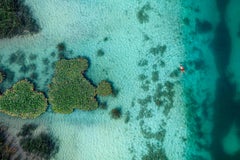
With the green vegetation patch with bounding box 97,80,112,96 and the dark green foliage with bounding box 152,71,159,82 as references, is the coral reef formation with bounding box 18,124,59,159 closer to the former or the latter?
the green vegetation patch with bounding box 97,80,112,96

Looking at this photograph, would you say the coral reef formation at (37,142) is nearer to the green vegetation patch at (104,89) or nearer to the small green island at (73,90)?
the small green island at (73,90)

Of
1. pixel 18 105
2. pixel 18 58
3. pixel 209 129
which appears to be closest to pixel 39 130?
pixel 18 105

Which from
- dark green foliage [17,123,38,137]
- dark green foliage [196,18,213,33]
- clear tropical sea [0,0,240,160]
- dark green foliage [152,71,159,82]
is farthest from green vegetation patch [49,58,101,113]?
dark green foliage [196,18,213,33]

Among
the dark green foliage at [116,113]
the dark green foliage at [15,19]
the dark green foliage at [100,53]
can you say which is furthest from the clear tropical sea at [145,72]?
the dark green foliage at [15,19]

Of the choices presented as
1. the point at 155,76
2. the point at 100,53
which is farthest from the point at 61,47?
the point at 155,76

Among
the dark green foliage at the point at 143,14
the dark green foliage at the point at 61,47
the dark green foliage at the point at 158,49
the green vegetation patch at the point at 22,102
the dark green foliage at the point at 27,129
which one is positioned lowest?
the dark green foliage at the point at 27,129

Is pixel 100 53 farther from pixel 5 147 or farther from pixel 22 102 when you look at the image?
pixel 5 147
